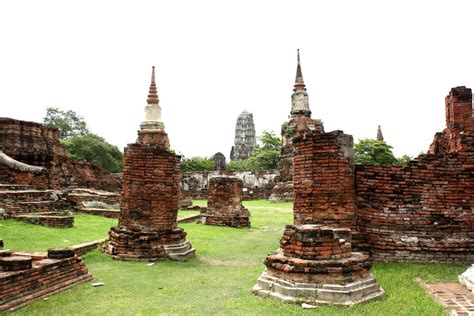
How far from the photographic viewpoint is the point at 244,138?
65.9m

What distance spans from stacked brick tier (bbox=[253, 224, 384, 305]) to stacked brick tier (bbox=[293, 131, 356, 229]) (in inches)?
53.3

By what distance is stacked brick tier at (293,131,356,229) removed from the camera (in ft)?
23.4

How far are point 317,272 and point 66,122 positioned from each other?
5178cm

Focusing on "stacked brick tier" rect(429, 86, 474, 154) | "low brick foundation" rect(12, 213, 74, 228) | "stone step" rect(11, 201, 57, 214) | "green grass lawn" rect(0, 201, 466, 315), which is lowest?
"green grass lawn" rect(0, 201, 466, 315)

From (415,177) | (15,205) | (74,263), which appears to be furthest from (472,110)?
(15,205)

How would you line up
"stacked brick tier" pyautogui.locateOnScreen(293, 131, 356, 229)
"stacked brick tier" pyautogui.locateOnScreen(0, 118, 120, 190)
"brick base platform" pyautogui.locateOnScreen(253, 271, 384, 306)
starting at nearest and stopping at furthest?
"brick base platform" pyautogui.locateOnScreen(253, 271, 384, 306) → "stacked brick tier" pyautogui.locateOnScreen(293, 131, 356, 229) → "stacked brick tier" pyautogui.locateOnScreen(0, 118, 120, 190)

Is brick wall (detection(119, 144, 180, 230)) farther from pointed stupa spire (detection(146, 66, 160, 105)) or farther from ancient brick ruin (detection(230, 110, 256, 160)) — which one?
ancient brick ruin (detection(230, 110, 256, 160))

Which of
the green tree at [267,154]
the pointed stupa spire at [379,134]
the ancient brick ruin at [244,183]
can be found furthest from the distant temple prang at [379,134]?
the ancient brick ruin at [244,183]

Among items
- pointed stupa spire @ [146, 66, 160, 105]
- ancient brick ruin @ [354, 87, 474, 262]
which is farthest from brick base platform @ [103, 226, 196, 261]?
pointed stupa spire @ [146, 66, 160, 105]

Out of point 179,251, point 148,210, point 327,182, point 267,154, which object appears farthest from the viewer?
point 267,154

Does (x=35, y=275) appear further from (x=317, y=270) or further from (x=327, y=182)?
(x=327, y=182)

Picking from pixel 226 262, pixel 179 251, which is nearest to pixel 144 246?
pixel 179 251

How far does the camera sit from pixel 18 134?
58.1ft

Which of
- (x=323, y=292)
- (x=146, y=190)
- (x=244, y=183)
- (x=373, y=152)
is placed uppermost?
(x=373, y=152)
